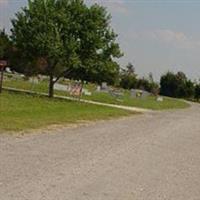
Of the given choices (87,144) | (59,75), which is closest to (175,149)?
(87,144)

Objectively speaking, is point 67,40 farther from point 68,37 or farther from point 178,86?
point 178,86

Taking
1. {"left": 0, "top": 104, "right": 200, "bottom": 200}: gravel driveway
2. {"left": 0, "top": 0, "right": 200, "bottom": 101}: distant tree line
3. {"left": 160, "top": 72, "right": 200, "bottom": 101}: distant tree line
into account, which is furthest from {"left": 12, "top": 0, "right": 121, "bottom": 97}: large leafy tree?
{"left": 160, "top": 72, "right": 200, "bottom": 101}: distant tree line

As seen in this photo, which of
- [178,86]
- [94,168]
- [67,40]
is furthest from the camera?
[178,86]

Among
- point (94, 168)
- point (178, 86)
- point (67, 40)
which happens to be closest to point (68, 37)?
point (67, 40)

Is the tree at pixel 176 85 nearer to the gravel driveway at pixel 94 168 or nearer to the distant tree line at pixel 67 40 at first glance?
the distant tree line at pixel 67 40

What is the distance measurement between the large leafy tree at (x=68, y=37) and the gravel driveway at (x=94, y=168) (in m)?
25.3

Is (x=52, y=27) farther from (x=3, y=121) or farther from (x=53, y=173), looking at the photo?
(x=53, y=173)

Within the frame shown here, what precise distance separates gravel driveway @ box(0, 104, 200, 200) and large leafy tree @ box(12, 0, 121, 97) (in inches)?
996

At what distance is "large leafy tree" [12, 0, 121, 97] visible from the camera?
144ft

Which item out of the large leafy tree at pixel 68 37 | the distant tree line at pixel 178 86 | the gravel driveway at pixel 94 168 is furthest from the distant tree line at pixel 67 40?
the distant tree line at pixel 178 86

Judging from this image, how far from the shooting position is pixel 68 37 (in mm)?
45125

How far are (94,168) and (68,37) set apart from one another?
34.0m

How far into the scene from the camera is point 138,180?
1095 centimetres

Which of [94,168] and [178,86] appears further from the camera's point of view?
[178,86]
